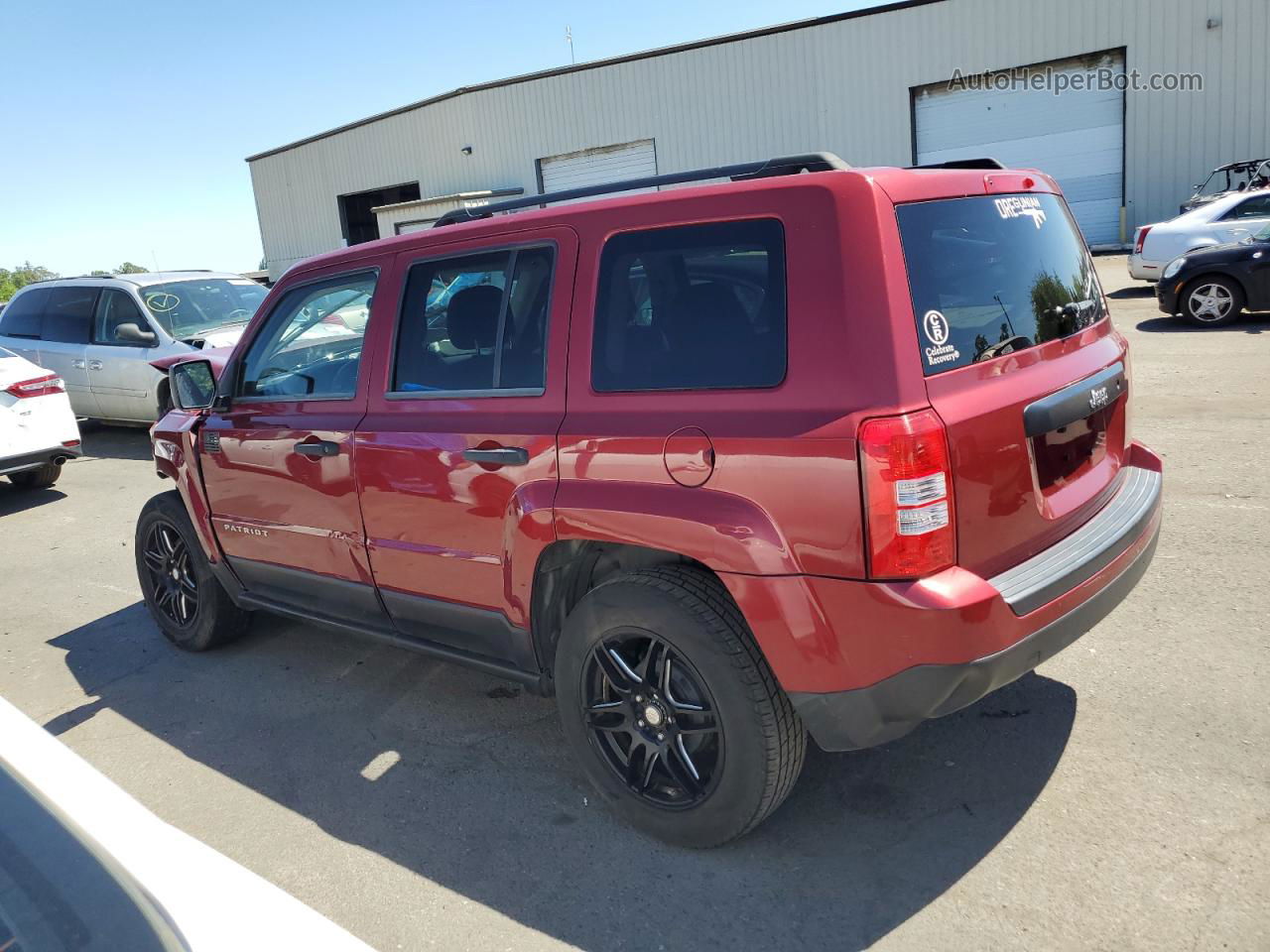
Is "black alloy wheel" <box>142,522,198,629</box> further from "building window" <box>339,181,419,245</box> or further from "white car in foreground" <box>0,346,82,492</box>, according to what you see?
"building window" <box>339,181,419,245</box>

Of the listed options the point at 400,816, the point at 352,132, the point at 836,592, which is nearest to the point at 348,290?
the point at 400,816

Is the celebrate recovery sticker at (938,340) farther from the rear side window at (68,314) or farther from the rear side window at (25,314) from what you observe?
the rear side window at (25,314)

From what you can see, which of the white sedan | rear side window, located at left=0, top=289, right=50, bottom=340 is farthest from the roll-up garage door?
rear side window, located at left=0, top=289, right=50, bottom=340

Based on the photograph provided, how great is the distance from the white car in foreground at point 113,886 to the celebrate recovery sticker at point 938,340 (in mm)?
1926

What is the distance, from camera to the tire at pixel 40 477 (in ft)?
30.7

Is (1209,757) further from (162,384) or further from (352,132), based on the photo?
(352,132)

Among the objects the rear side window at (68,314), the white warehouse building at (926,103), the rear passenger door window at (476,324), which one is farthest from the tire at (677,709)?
the white warehouse building at (926,103)

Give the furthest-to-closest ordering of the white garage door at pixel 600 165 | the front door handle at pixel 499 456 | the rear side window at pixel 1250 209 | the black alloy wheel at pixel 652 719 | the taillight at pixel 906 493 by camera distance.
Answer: the white garage door at pixel 600 165 → the rear side window at pixel 1250 209 → the front door handle at pixel 499 456 → the black alloy wheel at pixel 652 719 → the taillight at pixel 906 493

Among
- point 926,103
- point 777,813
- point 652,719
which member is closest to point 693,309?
point 652,719

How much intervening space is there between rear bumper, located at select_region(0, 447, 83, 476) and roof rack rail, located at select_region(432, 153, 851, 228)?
626 centimetres

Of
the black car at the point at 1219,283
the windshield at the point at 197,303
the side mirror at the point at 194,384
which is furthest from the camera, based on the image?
the black car at the point at 1219,283

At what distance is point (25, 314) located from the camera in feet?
38.8

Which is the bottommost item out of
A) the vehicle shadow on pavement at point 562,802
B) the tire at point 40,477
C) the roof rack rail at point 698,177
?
the vehicle shadow on pavement at point 562,802

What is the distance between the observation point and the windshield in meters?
10.4
